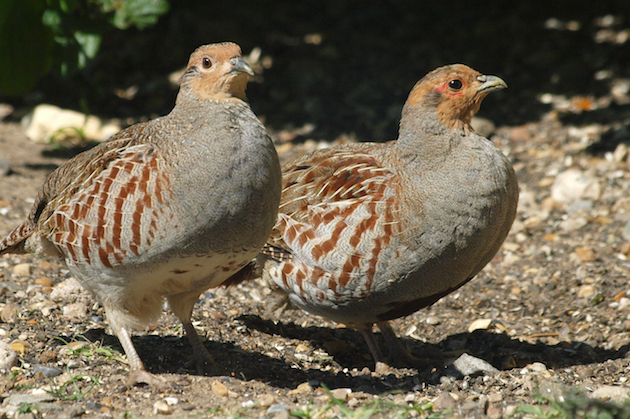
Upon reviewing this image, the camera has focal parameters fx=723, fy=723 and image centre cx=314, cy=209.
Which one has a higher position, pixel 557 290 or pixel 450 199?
pixel 450 199

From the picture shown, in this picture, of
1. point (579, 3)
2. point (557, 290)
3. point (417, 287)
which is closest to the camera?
point (417, 287)

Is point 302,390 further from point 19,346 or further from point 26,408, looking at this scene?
point 19,346

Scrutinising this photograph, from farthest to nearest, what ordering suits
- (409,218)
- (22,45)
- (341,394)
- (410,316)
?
(22,45)
(410,316)
(409,218)
(341,394)

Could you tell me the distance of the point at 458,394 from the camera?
3844mm

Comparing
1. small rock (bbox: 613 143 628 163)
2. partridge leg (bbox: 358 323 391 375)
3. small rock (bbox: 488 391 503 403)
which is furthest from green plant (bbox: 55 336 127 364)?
small rock (bbox: 613 143 628 163)

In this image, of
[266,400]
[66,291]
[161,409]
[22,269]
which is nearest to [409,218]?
[266,400]

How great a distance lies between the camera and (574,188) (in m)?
6.36

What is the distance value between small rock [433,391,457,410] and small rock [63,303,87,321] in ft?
7.73

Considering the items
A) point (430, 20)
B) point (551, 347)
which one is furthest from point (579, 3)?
point (551, 347)

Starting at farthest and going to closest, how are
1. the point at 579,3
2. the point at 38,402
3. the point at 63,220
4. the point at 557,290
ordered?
the point at 579,3
the point at 557,290
the point at 63,220
the point at 38,402

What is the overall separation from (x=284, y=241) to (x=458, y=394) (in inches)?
52.1

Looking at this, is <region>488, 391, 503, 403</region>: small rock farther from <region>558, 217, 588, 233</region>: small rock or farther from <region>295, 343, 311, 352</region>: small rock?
<region>558, 217, 588, 233</region>: small rock

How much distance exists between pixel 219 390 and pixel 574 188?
13.2 ft

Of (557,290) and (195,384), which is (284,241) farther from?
(557,290)
